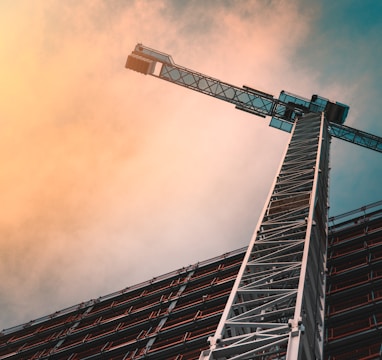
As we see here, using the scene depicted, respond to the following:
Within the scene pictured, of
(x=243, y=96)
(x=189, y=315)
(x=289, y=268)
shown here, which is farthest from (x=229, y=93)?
(x=289, y=268)

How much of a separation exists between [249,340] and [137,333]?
79.0 feet

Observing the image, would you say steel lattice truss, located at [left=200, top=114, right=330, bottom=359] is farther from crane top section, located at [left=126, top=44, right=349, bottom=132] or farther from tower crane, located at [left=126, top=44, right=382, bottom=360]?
crane top section, located at [left=126, top=44, right=349, bottom=132]

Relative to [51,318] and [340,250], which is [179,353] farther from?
[51,318]

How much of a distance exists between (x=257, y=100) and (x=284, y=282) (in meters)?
37.8

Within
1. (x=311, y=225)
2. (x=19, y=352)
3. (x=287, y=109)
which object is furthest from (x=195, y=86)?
(x=311, y=225)

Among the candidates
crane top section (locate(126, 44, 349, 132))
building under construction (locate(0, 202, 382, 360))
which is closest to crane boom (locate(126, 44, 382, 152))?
crane top section (locate(126, 44, 349, 132))

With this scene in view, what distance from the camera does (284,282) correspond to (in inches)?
853

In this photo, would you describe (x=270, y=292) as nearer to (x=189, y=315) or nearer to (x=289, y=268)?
(x=289, y=268)

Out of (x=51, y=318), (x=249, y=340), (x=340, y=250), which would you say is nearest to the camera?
(x=249, y=340)

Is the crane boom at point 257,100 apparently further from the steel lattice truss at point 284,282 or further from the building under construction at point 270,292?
the steel lattice truss at point 284,282

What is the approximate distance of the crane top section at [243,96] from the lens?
5062 cm

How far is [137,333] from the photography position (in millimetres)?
40656

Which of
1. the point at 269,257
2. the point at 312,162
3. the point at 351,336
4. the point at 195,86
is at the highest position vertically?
the point at 195,86

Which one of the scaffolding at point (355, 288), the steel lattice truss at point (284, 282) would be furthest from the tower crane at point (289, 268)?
the scaffolding at point (355, 288)
